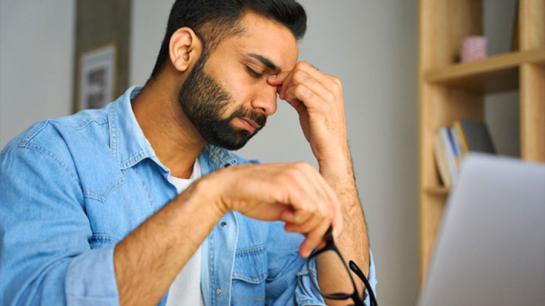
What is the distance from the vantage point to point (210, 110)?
3.97 ft

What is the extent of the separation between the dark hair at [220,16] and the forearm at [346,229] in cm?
39

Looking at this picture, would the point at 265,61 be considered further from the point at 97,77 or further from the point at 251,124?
the point at 97,77

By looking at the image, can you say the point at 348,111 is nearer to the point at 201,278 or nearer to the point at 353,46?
the point at 353,46

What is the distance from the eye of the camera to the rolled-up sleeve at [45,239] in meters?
0.71

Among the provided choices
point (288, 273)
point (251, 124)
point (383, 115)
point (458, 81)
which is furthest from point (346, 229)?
point (383, 115)

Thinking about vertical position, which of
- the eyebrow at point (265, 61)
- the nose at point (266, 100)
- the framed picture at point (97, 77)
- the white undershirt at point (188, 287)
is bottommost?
the white undershirt at point (188, 287)

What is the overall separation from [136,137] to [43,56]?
270 cm

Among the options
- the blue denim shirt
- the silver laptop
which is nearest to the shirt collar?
the blue denim shirt

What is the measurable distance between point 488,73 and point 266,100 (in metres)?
0.77

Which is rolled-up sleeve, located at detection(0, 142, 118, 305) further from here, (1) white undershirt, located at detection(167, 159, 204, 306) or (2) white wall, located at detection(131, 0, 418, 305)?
(2) white wall, located at detection(131, 0, 418, 305)

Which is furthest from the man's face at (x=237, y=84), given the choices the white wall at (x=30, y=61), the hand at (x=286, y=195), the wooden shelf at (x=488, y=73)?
the white wall at (x=30, y=61)

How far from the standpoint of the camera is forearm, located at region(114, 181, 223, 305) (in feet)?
2.37

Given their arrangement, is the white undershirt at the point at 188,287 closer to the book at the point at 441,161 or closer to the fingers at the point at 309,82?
the fingers at the point at 309,82

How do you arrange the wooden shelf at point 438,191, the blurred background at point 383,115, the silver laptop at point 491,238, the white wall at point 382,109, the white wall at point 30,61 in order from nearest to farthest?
the silver laptop at point 491,238, the wooden shelf at point 438,191, the blurred background at point 383,115, the white wall at point 382,109, the white wall at point 30,61
